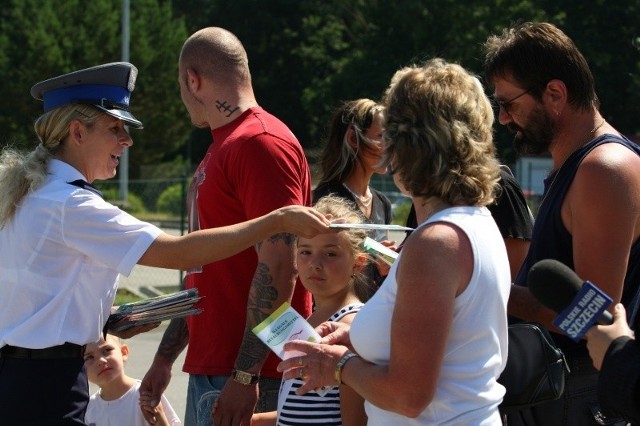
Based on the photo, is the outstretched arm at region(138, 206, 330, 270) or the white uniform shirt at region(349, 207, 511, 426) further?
the outstretched arm at region(138, 206, 330, 270)

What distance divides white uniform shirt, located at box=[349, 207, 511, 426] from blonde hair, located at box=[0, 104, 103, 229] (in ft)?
4.82

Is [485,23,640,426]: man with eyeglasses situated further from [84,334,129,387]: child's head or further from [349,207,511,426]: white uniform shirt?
[84,334,129,387]: child's head

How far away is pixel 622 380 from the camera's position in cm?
267

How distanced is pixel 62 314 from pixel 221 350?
788 millimetres

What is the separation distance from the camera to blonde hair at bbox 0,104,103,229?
377 centimetres

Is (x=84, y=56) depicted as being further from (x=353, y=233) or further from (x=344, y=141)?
(x=353, y=233)

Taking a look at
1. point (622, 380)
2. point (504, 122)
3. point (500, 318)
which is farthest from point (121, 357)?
point (622, 380)

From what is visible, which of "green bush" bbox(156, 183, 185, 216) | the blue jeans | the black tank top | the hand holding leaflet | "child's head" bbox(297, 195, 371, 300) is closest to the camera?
the hand holding leaflet

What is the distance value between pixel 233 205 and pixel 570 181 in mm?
1375

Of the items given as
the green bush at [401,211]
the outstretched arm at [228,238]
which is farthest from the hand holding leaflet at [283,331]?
the green bush at [401,211]

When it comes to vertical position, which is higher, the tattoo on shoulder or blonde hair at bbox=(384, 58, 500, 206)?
blonde hair at bbox=(384, 58, 500, 206)

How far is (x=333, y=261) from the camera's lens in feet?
13.4

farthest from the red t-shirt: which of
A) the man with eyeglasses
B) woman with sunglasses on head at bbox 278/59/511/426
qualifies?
woman with sunglasses on head at bbox 278/59/511/426

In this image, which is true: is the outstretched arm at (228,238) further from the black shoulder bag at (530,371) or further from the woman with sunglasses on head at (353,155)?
the woman with sunglasses on head at (353,155)
